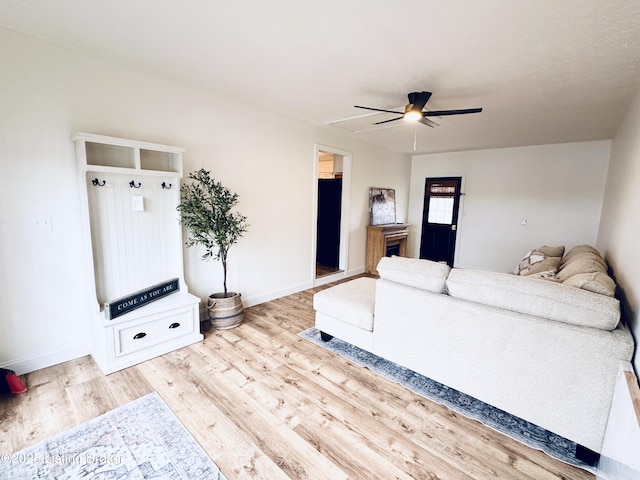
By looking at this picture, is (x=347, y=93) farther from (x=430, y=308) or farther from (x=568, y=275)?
(x=568, y=275)

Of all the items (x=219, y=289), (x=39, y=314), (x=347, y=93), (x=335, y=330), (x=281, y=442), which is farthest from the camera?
(x=219, y=289)

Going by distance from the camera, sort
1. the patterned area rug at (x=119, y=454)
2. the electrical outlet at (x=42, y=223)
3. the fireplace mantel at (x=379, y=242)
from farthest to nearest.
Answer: the fireplace mantel at (x=379, y=242) → the electrical outlet at (x=42, y=223) → the patterned area rug at (x=119, y=454)

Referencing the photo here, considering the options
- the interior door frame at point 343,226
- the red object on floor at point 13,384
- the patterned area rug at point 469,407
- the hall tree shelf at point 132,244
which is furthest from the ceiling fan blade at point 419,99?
the red object on floor at point 13,384

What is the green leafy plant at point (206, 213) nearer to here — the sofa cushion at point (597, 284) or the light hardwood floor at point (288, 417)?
the light hardwood floor at point (288, 417)

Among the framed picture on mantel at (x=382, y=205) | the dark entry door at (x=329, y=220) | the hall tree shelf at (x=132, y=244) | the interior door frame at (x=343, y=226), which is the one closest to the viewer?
the hall tree shelf at (x=132, y=244)

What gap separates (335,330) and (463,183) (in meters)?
4.91

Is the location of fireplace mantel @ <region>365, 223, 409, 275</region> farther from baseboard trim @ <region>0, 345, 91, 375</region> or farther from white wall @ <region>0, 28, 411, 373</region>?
baseboard trim @ <region>0, 345, 91, 375</region>

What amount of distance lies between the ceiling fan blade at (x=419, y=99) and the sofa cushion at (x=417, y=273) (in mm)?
1564

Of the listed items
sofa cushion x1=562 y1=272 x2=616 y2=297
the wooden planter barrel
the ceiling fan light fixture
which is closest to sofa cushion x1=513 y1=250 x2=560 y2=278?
sofa cushion x1=562 y1=272 x2=616 y2=297

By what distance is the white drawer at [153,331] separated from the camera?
237 centimetres

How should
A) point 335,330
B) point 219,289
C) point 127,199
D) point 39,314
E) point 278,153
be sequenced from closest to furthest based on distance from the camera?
point 39,314, point 127,199, point 335,330, point 219,289, point 278,153

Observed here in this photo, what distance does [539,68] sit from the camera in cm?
233

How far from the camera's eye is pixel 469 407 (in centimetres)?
204

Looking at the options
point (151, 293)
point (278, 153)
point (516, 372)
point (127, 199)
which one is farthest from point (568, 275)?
point (127, 199)
